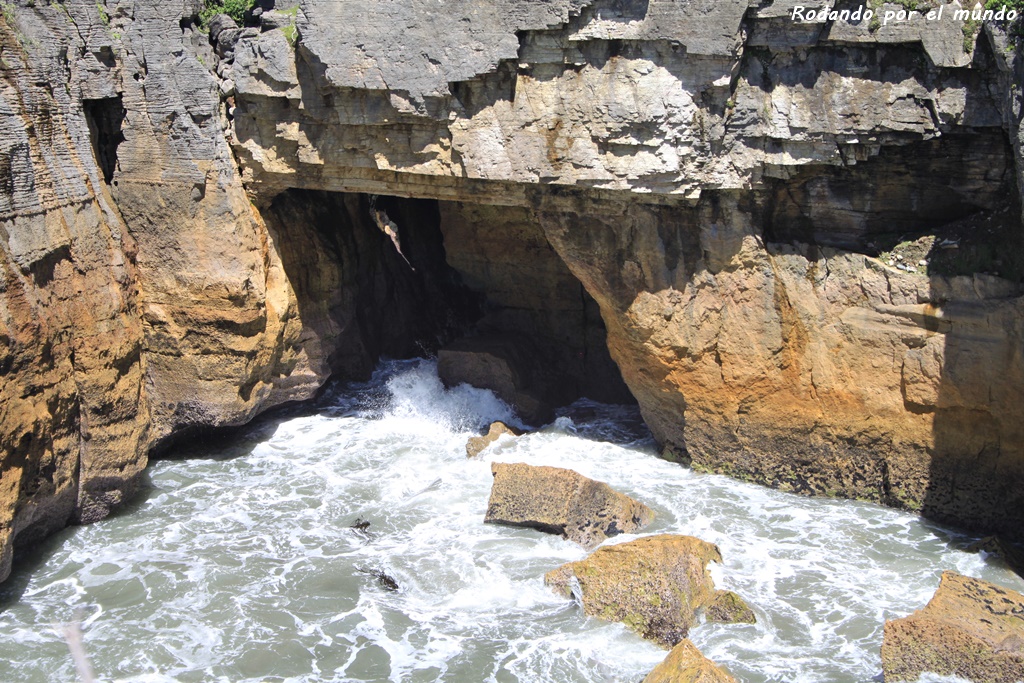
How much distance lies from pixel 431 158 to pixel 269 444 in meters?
5.51

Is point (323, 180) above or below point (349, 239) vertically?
above

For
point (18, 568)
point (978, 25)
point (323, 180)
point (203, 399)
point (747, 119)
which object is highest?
point (978, 25)

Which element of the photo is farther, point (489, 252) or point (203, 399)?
point (489, 252)

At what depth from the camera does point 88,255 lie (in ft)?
43.1

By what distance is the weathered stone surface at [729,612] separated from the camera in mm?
11047

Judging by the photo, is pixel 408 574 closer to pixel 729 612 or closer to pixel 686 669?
pixel 729 612

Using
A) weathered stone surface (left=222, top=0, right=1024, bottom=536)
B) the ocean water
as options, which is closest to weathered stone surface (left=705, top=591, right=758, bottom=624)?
the ocean water

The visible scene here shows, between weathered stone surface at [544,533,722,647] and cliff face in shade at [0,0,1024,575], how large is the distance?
146 inches

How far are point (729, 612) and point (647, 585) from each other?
3.27 feet

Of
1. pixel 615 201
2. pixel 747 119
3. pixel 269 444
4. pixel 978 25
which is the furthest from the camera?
pixel 269 444

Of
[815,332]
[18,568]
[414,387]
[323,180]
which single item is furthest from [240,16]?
[815,332]

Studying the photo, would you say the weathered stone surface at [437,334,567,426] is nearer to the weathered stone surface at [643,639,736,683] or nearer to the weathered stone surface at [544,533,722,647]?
the weathered stone surface at [544,533,722,647]

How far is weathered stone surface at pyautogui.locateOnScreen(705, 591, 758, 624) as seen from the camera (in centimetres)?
1105

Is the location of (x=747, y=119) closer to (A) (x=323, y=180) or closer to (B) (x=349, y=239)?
(A) (x=323, y=180)
